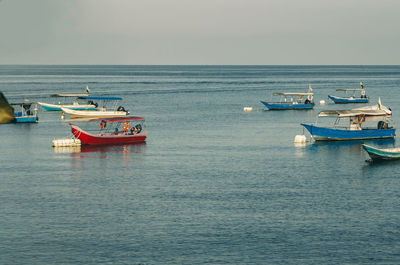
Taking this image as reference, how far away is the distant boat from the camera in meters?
73.1

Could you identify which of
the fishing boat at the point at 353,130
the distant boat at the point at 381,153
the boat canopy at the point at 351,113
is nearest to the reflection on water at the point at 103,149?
the fishing boat at the point at 353,130

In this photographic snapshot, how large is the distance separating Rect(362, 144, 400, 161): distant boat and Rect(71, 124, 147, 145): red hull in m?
34.6

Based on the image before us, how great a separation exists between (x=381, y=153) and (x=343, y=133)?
1952cm

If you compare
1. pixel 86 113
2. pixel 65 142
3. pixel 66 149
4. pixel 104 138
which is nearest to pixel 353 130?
pixel 104 138

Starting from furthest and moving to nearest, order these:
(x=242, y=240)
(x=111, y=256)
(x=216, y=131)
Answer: (x=216, y=131), (x=242, y=240), (x=111, y=256)

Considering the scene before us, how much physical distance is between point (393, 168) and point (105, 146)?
4064 cm

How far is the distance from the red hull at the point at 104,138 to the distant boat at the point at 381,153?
34.6 metres

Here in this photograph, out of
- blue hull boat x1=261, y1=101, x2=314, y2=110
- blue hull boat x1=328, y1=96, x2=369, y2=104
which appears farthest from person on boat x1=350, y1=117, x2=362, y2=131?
blue hull boat x1=328, y1=96, x2=369, y2=104

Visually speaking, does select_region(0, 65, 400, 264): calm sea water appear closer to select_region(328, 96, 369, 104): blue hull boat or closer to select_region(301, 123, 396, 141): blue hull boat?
select_region(301, 123, 396, 141): blue hull boat

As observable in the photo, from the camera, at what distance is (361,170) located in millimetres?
69438

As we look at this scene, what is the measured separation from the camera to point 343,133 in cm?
9275

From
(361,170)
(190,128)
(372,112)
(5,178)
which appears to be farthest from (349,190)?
(190,128)

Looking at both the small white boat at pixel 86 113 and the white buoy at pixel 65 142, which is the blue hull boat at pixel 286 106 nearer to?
the small white boat at pixel 86 113

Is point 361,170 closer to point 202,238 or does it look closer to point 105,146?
point 202,238
